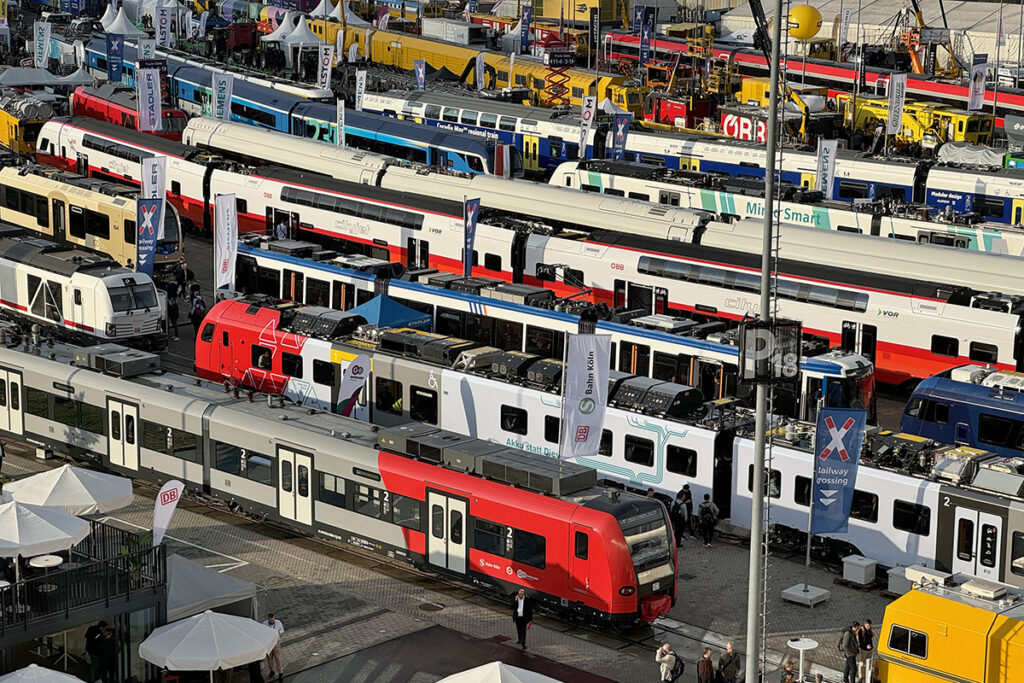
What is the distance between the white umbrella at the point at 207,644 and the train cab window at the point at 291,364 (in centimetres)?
1558

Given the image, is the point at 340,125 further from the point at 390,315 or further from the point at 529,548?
the point at 529,548

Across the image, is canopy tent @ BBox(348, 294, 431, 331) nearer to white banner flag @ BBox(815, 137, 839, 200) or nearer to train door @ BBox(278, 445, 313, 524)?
train door @ BBox(278, 445, 313, 524)

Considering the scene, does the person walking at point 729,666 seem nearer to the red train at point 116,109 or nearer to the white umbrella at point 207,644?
the white umbrella at point 207,644

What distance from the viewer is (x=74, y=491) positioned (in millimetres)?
32094

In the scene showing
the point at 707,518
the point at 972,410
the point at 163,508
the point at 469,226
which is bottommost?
the point at 707,518

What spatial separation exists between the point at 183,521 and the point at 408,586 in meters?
6.45

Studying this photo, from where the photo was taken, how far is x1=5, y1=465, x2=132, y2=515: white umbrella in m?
31.7

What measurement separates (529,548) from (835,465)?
21.3 ft

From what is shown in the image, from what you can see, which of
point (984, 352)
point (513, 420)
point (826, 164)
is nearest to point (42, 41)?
point (826, 164)

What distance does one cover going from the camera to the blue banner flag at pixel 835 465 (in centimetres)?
3212

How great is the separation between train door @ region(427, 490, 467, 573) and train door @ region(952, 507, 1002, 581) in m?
9.91

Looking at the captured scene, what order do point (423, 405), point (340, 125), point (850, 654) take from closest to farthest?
point (850, 654) < point (423, 405) < point (340, 125)

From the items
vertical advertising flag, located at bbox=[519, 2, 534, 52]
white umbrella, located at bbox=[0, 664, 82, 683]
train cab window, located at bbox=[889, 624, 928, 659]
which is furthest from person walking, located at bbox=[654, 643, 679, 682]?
vertical advertising flag, located at bbox=[519, 2, 534, 52]

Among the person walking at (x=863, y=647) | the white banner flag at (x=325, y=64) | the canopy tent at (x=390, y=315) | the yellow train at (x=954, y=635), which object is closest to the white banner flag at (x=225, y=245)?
the canopy tent at (x=390, y=315)
